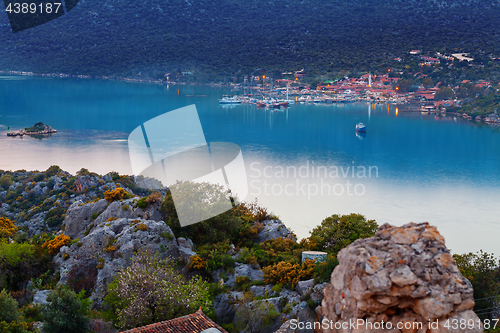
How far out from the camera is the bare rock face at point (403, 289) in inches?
130

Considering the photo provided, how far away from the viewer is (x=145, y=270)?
359 inches

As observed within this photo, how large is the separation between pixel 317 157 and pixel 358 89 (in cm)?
4226

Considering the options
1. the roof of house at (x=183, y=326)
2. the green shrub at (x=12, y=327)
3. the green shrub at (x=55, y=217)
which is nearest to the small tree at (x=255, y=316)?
the roof of house at (x=183, y=326)

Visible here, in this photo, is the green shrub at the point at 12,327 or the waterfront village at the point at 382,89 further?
the waterfront village at the point at 382,89

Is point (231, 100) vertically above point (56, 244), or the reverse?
point (231, 100)

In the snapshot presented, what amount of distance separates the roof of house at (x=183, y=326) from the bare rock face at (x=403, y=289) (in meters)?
4.52

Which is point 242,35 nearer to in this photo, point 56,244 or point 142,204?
point 142,204

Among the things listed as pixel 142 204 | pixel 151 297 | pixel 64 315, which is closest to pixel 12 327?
→ pixel 64 315

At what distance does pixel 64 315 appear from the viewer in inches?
330

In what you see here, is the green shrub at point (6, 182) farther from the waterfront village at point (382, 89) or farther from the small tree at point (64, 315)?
the waterfront village at point (382, 89)

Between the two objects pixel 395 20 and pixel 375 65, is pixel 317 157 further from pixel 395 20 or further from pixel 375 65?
pixel 395 20

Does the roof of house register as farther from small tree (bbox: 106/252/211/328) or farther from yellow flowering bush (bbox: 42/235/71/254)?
yellow flowering bush (bbox: 42/235/71/254)

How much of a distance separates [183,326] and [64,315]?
8.39ft

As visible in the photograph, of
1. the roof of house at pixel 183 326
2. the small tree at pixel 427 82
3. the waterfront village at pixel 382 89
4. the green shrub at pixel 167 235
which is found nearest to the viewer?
the roof of house at pixel 183 326
